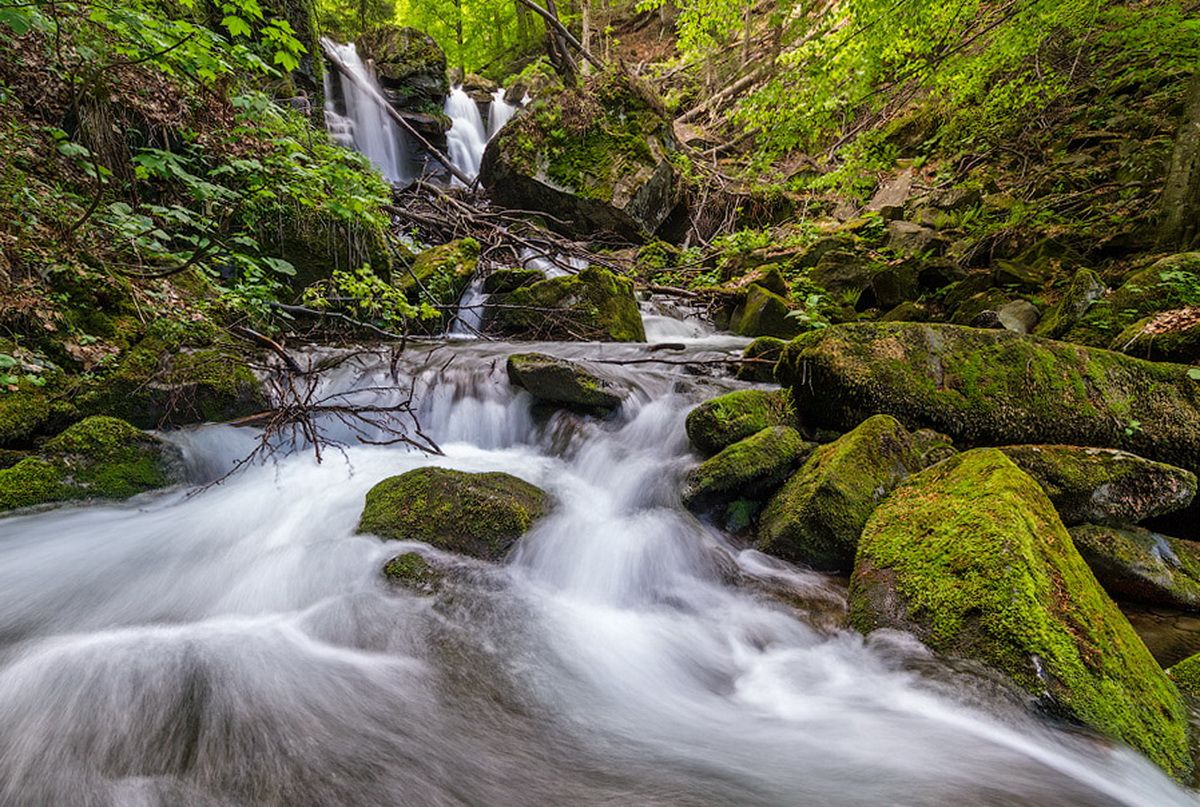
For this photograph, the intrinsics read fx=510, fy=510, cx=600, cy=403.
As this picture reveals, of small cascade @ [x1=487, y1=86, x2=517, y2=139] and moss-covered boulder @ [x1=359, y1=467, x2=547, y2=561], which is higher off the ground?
small cascade @ [x1=487, y1=86, x2=517, y2=139]

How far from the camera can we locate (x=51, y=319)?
3656 millimetres

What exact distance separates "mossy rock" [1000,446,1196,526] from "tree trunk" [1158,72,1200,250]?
14.9 ft

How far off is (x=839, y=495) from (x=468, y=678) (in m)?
2.10

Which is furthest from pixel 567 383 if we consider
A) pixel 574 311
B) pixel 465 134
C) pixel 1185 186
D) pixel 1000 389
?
pixel 465 134

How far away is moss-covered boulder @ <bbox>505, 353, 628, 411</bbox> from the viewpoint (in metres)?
4.69

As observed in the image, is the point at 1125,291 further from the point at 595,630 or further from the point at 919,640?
the point at 595,630

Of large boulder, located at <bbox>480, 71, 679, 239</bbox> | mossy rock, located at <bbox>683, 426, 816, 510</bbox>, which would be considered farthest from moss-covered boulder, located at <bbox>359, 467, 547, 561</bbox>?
large boulder, located at <bbox>480, 71, 679, 239</bbox>

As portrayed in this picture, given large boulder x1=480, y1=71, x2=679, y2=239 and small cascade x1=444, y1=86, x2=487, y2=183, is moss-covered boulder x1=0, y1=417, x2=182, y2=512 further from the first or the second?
small cascade x1=444, y1=86, x2=487, y2=183

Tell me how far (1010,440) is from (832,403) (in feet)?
3.59

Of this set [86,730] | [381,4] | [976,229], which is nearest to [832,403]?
[86,730]

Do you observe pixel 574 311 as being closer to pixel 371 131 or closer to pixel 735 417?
pixel 735 417

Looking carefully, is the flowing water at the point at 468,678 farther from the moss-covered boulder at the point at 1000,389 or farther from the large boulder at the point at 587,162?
the large boulder at the point at 587,162

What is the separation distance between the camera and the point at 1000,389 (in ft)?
11.2

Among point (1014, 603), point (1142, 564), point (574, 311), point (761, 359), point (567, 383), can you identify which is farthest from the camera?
point (574, 311)
